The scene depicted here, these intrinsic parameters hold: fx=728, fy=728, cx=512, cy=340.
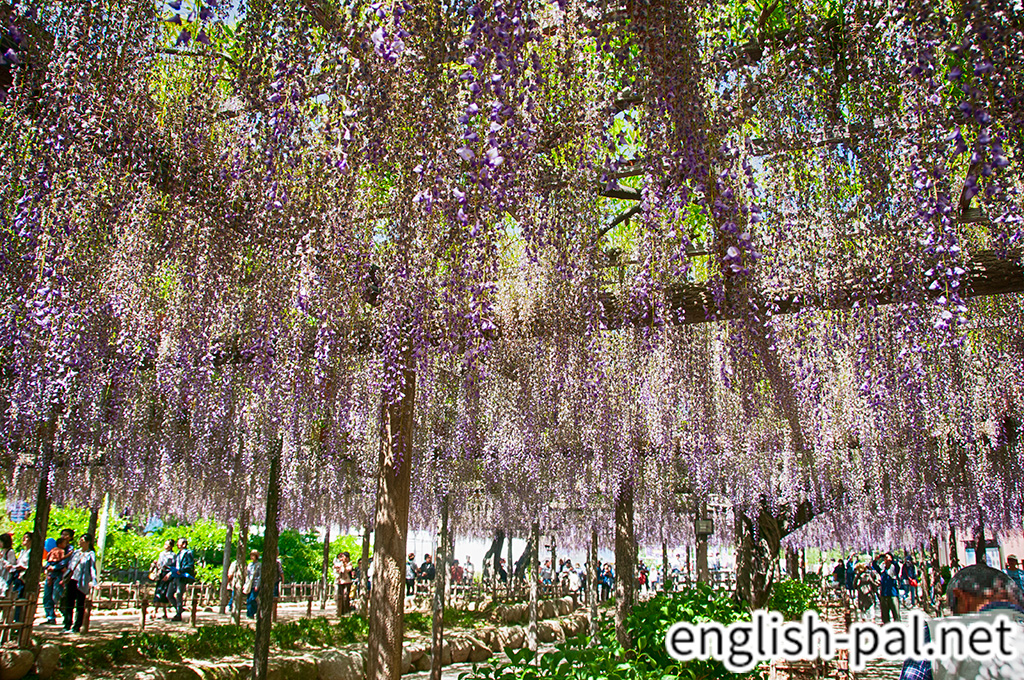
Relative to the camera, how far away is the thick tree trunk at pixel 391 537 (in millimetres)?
5039

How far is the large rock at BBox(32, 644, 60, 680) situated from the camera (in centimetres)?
618

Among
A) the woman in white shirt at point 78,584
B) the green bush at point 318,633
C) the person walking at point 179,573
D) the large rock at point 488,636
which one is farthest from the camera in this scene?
the person walking at point 179,573

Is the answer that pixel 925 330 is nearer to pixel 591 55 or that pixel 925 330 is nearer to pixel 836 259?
pixel 836 259

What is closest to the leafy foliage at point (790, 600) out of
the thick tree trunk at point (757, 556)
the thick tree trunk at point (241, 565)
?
the thick tree trunk at point (757, 556)

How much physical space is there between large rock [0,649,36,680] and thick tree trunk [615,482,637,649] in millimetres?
6635

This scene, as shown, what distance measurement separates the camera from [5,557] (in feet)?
33.4

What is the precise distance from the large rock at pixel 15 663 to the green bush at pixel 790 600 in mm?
7848

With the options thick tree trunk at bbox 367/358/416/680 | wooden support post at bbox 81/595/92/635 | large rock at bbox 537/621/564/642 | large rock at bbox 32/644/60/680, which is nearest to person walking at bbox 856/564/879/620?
large rock at bbox 537/621/564/642

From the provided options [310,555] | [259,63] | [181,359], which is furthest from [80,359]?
[310,555]

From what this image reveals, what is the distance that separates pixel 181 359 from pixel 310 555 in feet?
61.8

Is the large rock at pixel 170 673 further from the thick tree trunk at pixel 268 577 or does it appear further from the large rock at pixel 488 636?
the large rock at pixel 488 636

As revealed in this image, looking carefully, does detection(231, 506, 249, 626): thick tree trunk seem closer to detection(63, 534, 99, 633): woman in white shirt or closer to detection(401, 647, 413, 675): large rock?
detection(63, 534, 99, 633): woman in white shirt

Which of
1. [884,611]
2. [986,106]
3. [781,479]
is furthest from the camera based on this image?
[884,611]

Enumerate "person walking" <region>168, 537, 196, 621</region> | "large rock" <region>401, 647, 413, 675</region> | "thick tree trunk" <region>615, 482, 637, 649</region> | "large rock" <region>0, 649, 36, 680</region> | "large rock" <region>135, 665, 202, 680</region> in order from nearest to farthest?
"large rock" <region>0, 649, 36, 680</region>
"large rock" <region>135, 665, 202, 680</region>
"large rock" <region>401, 647, 413, 675</region>
"thick tree trunk" <region>615, 482, 637, 649</region>
"person walking" <region>168, 537, 196, 621</region>
